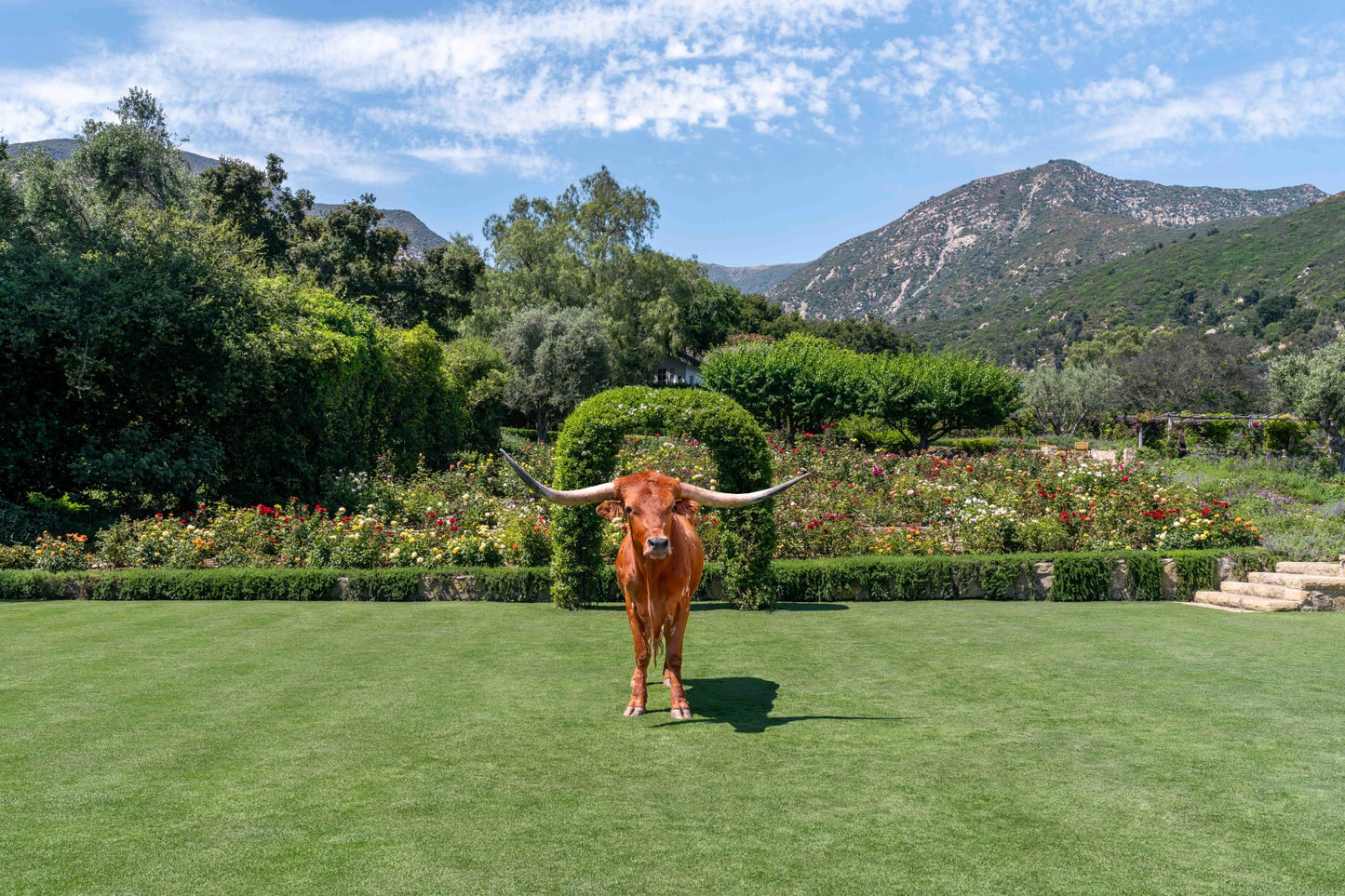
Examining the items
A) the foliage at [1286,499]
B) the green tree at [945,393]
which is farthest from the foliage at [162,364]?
the green tree at [945,393]

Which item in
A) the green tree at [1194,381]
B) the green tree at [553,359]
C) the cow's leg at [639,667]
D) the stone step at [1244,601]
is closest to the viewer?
the cow's leg at [639,667]

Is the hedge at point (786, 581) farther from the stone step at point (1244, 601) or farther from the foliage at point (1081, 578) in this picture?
the stone step at point (1244, 601)

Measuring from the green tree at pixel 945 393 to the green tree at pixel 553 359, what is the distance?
13227 millimetres

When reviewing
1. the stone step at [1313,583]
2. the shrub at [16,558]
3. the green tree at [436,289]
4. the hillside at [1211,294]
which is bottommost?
the stone step at [1313,583]

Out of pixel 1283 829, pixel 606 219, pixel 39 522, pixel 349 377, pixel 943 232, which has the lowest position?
pixel 1283 829

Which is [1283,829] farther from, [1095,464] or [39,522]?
[39,522]

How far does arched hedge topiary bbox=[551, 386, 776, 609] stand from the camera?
11641 mm

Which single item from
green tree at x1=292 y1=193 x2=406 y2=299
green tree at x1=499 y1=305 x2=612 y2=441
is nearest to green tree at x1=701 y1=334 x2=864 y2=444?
green tree at x1=499 y1=305 x2=612 y2=441

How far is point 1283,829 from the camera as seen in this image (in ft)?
14.7

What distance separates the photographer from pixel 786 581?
12414 mm

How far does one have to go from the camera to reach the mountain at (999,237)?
124375 mm

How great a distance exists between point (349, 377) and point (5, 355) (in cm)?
642

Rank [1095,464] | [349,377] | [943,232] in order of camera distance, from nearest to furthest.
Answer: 1. [1095,464]
2. [349,377]
3. [943,232]

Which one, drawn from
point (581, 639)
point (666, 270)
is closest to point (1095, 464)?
point (581, 639)
